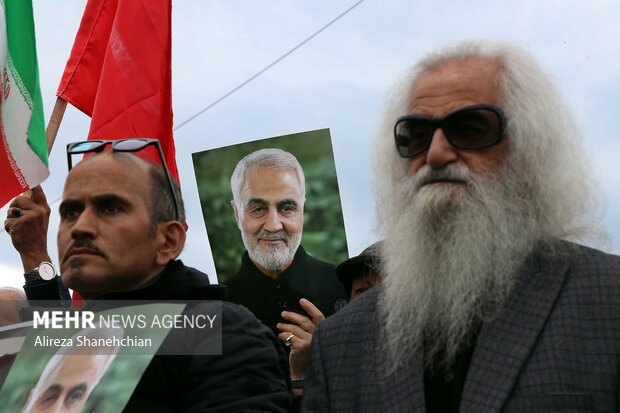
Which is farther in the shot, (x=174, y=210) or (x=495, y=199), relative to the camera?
(x=174, y=210)

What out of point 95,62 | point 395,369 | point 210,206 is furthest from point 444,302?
point 95,62

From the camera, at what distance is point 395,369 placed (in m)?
2.54

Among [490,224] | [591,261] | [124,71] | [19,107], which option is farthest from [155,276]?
[124,71]

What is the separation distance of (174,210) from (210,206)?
1991 mm

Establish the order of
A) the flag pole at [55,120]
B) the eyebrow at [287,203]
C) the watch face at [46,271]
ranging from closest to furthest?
the watch face at [46,271] < the eyebrow at [287,203] < the flag pole at [55,120]

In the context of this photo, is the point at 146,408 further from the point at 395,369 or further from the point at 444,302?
the point at 444,302

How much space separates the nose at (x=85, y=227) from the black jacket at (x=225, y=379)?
416 millimetres

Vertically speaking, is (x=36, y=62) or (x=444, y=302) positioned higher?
(x=36, y=62)

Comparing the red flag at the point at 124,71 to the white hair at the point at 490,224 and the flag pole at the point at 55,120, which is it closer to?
the flag pole at the point at 55,120

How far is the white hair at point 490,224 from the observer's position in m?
2.56

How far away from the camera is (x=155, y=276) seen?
Answer: 292 cm

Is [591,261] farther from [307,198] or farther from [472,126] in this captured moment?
[307,198]

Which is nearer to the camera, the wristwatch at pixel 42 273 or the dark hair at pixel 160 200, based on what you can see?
the dark hair at pixel 160 200

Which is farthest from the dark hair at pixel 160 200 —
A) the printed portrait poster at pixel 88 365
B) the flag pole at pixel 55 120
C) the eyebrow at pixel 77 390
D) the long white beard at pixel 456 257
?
the flag pole at pixel 55 120
